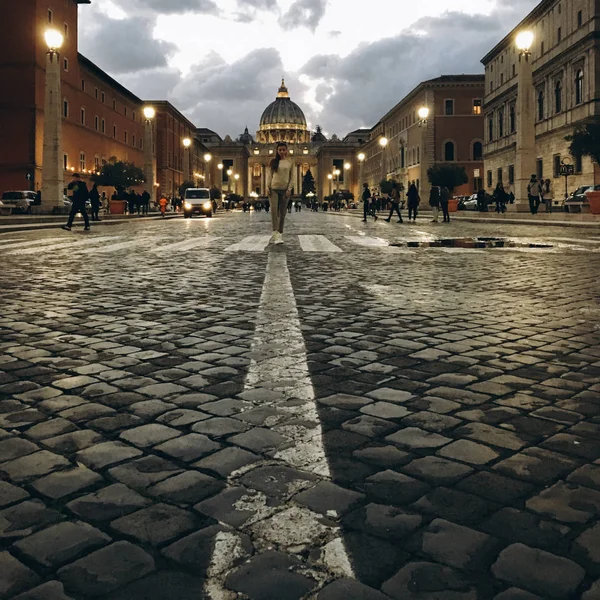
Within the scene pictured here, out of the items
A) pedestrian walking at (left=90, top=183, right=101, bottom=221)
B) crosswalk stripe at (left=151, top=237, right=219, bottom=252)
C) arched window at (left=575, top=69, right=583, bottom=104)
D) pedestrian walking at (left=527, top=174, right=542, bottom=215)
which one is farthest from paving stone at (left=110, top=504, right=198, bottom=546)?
arched window at (left=575, top=69, right=583, bottom=104)

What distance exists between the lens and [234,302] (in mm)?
6328

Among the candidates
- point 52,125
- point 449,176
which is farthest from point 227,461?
point 449,176

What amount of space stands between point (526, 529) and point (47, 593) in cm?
125

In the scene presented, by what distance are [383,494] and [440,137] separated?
232 feet

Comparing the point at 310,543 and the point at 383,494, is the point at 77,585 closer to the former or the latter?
the point at 310,543

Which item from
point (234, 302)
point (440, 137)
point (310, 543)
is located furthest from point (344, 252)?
point (440, 137)

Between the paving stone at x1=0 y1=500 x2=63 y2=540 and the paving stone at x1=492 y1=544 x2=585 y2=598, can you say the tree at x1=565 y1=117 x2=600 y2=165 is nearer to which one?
the paving stone at x1=492 y1=544 x2=585 y2=598

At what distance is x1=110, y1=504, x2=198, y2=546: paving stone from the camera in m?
1.95

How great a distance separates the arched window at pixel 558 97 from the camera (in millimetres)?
44656

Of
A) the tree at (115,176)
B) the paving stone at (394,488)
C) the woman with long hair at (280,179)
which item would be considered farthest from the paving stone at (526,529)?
the tree at (115,176)

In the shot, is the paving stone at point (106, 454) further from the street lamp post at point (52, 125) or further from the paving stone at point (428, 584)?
the street lamp post at point (52, 125)

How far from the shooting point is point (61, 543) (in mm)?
1915

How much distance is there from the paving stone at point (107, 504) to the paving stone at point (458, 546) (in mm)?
843

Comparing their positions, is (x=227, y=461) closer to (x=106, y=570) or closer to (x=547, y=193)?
(x=106, y=570)
